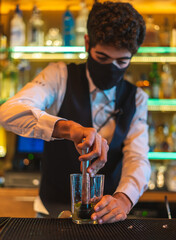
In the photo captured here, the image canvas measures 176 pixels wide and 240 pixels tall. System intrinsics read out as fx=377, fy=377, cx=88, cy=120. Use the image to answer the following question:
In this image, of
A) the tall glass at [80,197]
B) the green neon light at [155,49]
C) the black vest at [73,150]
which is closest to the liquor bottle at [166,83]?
the green neon light at [155,49]

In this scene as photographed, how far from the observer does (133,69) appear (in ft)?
10.3

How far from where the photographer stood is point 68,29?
287 centimetres

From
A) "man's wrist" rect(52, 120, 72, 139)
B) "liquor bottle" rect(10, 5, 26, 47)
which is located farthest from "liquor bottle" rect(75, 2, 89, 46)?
"man's wrist" rect(52, 120, 72, 139)

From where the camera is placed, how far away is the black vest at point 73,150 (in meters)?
1.61

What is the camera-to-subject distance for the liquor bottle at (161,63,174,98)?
2.91 metres

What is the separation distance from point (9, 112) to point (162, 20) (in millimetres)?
2254

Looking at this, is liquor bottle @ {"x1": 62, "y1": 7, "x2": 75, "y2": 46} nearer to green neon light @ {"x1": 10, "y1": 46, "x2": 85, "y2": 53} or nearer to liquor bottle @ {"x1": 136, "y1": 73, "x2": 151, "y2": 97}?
green neon light @ {"x1": 10, "y1": 46, "x2": 85, "y2": 53}

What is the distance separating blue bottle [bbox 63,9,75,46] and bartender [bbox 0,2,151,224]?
1144 mm

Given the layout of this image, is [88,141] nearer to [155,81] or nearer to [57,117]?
[57,117]

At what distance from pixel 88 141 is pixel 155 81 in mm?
2108

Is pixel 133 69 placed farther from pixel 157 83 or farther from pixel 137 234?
pixel 137 234

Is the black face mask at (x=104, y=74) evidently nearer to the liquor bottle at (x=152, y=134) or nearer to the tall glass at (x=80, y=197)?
the tall glass at (x=80, y=197)

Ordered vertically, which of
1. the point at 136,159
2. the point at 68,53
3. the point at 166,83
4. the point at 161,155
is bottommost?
the point at 161,155

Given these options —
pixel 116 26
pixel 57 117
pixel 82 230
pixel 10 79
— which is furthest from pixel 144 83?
pixel 82 230
